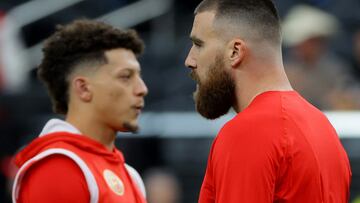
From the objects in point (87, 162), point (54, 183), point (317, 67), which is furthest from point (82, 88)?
point (317, 67)

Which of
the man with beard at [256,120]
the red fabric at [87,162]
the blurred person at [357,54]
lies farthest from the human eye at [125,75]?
the blurred person at [357,54]

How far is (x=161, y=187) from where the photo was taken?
6.86 m

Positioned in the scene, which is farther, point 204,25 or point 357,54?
point 357,54

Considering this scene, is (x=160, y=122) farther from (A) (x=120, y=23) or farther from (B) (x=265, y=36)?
(B) (x=265, y=36)

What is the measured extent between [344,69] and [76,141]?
4066 millimetres

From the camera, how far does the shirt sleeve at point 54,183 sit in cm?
396

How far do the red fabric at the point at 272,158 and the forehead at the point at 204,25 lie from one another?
0.31 metres

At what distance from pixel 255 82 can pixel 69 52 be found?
1398mm

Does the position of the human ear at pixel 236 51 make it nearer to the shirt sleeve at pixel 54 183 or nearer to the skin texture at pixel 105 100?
the shirt sleeve at pixel 54 183

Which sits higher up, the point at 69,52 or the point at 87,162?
the point at 69,52

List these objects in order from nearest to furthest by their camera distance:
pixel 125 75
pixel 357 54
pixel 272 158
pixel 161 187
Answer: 1. pixel 272 158
2. pixel 125 75
3. pixel 161 187
4. pixel 357 54

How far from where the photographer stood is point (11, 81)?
7906mm

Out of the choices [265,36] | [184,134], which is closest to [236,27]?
[265,36]

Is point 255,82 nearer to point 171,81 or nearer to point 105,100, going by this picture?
point 105,100
